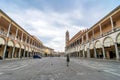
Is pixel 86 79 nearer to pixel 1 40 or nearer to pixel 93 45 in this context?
pixel 1 40

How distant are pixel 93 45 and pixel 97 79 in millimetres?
26643

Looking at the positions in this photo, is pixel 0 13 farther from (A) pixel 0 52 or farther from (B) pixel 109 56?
(B) pixel 109 56

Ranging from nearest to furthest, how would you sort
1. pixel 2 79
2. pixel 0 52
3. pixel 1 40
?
pixel 2 79
pixel 1 40
pixel 0 52

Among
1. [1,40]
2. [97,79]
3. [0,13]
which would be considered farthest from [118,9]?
[1,40]

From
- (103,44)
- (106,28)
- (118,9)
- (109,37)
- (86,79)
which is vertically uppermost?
(118,9)

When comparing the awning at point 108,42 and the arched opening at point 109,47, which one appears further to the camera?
the arched opening at point 109,47

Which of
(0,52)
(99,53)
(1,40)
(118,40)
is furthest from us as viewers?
(99,53)

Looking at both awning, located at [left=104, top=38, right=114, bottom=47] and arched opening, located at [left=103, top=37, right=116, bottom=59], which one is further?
arched opening, located at [left=103, top=37, right=116, bottom=59]

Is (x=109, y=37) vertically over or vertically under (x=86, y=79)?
over

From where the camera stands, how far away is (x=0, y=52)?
2736cm

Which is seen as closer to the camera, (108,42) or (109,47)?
(108,42)

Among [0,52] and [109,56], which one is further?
[109,56]

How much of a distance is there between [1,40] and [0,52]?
7468mm

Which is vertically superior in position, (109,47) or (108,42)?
(108,42)
